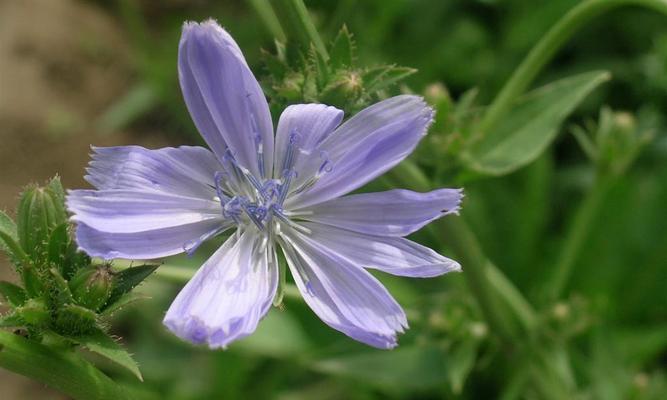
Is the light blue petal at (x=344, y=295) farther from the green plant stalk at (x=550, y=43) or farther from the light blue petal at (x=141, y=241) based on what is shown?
the green plant stalk at (x=550, y=43)

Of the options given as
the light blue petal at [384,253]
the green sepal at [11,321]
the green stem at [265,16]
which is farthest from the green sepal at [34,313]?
the green stem at [265,16]

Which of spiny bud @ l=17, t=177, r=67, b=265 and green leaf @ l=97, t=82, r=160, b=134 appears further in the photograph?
green leaf @ l=97, t=82, r=160, b=134

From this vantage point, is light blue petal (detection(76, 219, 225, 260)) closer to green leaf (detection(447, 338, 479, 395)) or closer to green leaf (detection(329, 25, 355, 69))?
green leaf (detection(329, 25, 355, 69))

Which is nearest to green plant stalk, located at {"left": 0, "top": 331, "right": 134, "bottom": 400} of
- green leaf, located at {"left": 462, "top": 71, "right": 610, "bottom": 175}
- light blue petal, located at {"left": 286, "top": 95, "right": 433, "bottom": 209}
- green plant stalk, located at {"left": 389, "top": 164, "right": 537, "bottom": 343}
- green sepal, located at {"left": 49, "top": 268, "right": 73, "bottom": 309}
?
green sepal, located at {"left": 49, "top": 268, "right": 73, "bottom": 309}

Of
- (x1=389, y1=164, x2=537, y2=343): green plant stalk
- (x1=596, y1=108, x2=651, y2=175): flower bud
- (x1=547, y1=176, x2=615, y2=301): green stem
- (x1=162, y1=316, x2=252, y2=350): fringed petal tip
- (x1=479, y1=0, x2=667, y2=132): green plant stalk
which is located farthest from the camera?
(x1=547, y1=176, x2=615, y2=301): green stem

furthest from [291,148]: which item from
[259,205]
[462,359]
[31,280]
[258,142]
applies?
[462,359]

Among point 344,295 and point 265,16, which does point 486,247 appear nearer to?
point 265,16
